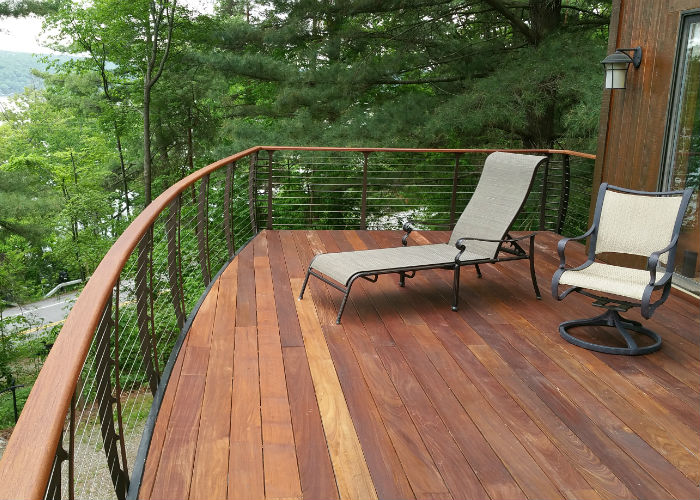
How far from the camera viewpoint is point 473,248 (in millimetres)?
4910

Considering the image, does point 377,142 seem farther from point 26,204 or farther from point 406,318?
point 26,204

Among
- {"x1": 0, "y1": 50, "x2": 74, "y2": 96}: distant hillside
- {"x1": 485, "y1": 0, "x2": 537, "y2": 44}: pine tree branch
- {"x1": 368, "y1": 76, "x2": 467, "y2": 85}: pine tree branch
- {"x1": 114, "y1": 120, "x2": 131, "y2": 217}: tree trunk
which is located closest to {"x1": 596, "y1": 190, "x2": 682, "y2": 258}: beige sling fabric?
{"x1": 485, "y1": 0, "x2": 537, "y2": 44}: pine tree branch

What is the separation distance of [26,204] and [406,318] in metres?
15.7

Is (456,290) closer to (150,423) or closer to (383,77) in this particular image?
(150,423)

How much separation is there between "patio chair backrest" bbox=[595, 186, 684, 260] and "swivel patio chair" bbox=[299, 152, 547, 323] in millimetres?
518

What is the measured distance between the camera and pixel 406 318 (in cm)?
429

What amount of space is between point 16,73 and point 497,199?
30310 millimetres

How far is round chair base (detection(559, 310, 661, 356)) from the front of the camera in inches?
147

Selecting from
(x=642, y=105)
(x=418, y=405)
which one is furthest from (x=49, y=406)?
(x=642, y=105)

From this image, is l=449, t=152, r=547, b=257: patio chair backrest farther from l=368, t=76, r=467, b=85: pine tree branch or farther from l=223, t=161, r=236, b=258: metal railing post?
l=368, t=76, r=467, b=85: pine tree branch

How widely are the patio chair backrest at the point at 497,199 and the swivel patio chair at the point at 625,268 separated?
641 millimetres

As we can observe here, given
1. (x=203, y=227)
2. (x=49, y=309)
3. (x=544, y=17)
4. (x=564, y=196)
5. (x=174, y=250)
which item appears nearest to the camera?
(x=174, y=250)

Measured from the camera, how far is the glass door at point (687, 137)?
15.6ft

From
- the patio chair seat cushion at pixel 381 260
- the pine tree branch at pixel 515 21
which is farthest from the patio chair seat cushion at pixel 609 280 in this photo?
the pine tree branch at pixel 515 21
